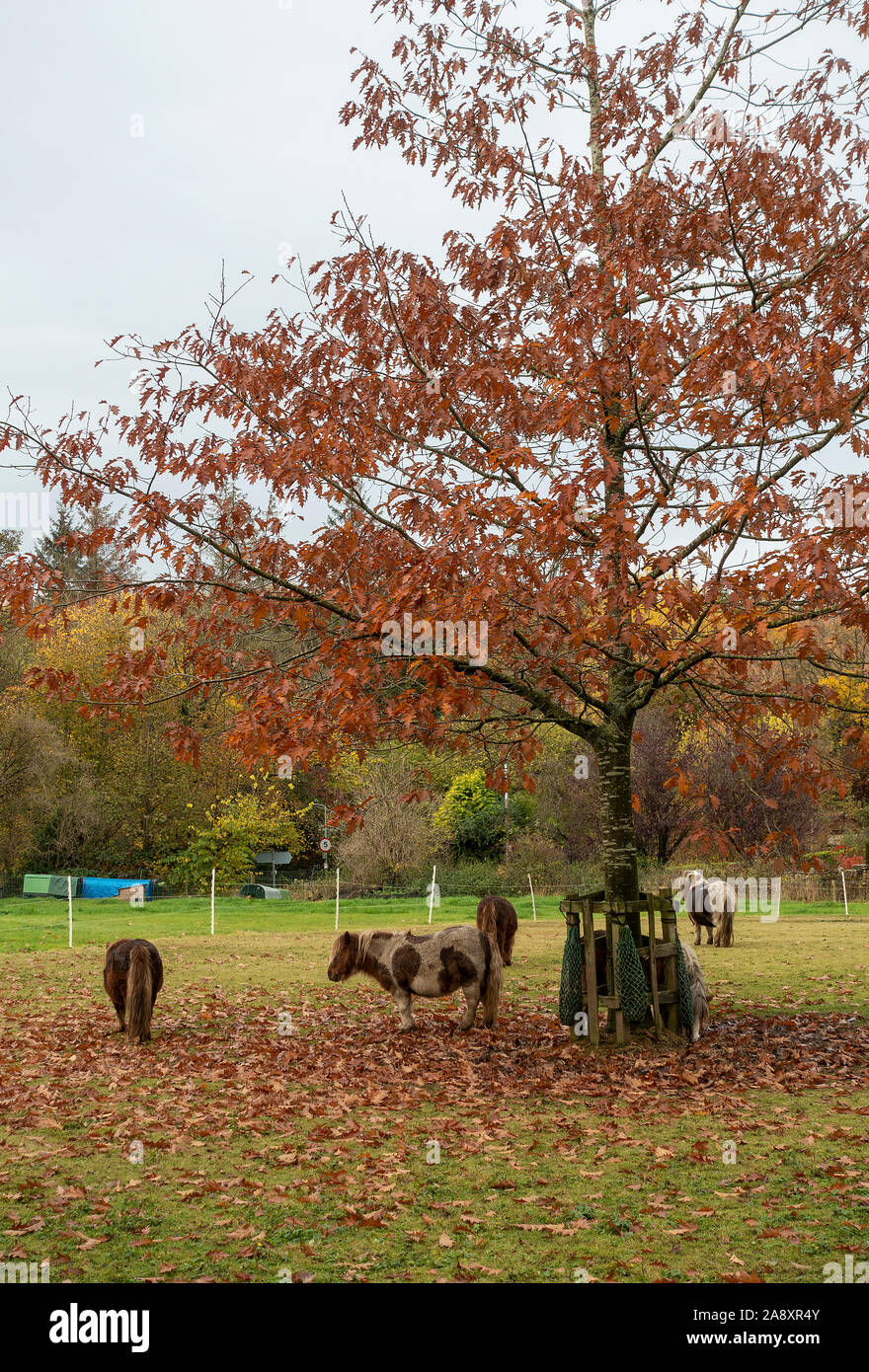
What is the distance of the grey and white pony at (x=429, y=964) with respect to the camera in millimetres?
10172

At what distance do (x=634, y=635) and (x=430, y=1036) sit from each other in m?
5.42

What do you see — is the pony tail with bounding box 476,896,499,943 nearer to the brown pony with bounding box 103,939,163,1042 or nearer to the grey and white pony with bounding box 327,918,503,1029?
the grey and white pony with bounding box 327,918,503,1029

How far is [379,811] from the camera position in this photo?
31.1m

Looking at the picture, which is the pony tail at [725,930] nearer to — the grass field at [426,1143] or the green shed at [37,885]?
the grass field at [426,1143]

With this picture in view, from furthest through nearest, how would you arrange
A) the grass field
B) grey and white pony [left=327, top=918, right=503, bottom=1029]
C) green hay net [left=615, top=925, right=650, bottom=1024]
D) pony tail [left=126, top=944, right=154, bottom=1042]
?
1. grey and white pony [left=327, top=918, right=503, bottom=1029]
2. pony tail [left=126, top=944, right=154, bottom=1042]
3. green hay net [left=615, top=925, right=650, bottom=1024]
4. the grass field

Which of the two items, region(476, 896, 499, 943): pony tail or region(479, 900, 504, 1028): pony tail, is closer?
region(479, 900, 504, 1028): pony tail

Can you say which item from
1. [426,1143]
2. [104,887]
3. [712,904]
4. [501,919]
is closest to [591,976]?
[426,1143]

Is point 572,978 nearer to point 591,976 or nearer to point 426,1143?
point 591,976

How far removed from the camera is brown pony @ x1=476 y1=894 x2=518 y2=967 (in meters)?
14.7

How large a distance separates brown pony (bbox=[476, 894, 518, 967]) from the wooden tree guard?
4909 mm

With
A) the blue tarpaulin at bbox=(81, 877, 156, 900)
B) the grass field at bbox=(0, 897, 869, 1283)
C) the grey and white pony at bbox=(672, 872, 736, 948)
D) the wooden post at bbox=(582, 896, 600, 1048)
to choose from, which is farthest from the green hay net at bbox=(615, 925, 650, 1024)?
the blue tarpaulin at bbox=(81, 877, 156, 900)

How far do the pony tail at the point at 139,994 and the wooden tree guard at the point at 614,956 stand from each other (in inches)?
168

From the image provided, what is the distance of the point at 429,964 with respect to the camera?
10219mm
